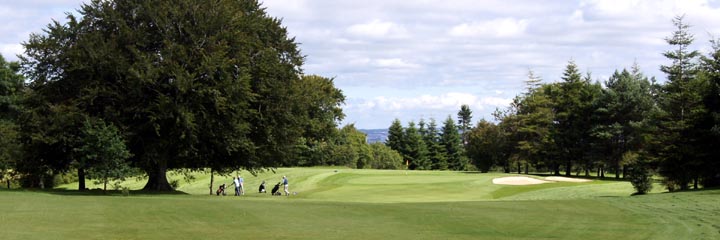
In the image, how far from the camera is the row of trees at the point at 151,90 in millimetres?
36219

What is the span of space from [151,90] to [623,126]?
52.3 meters

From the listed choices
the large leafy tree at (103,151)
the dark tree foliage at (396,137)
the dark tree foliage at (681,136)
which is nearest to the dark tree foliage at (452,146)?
the dark tree foliage at (396,137)

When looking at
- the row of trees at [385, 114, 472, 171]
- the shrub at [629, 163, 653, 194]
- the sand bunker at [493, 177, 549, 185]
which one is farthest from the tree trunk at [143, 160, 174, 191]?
the row of trees at [385, 114, 472, 171]

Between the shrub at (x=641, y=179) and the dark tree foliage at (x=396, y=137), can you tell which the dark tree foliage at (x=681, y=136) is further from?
the dark tree foliage at (x=396, y=137)

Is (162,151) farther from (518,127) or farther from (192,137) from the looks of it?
(518,127)

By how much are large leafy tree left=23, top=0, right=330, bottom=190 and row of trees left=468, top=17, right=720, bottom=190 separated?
23.3 metres

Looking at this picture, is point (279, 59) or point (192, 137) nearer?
point (192, 137)

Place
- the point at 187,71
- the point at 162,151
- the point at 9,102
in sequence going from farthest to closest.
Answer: the point at 9,102 < the point at 162,151 < the point at 187,71

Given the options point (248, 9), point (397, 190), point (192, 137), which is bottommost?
point (397, 190)

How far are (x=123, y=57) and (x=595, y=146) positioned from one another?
5441 centimetres

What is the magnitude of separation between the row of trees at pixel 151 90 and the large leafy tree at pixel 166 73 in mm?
62

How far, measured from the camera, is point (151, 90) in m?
37.8

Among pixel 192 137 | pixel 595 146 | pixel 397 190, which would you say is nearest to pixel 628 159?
pixel 595 146

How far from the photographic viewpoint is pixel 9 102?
64688mm
